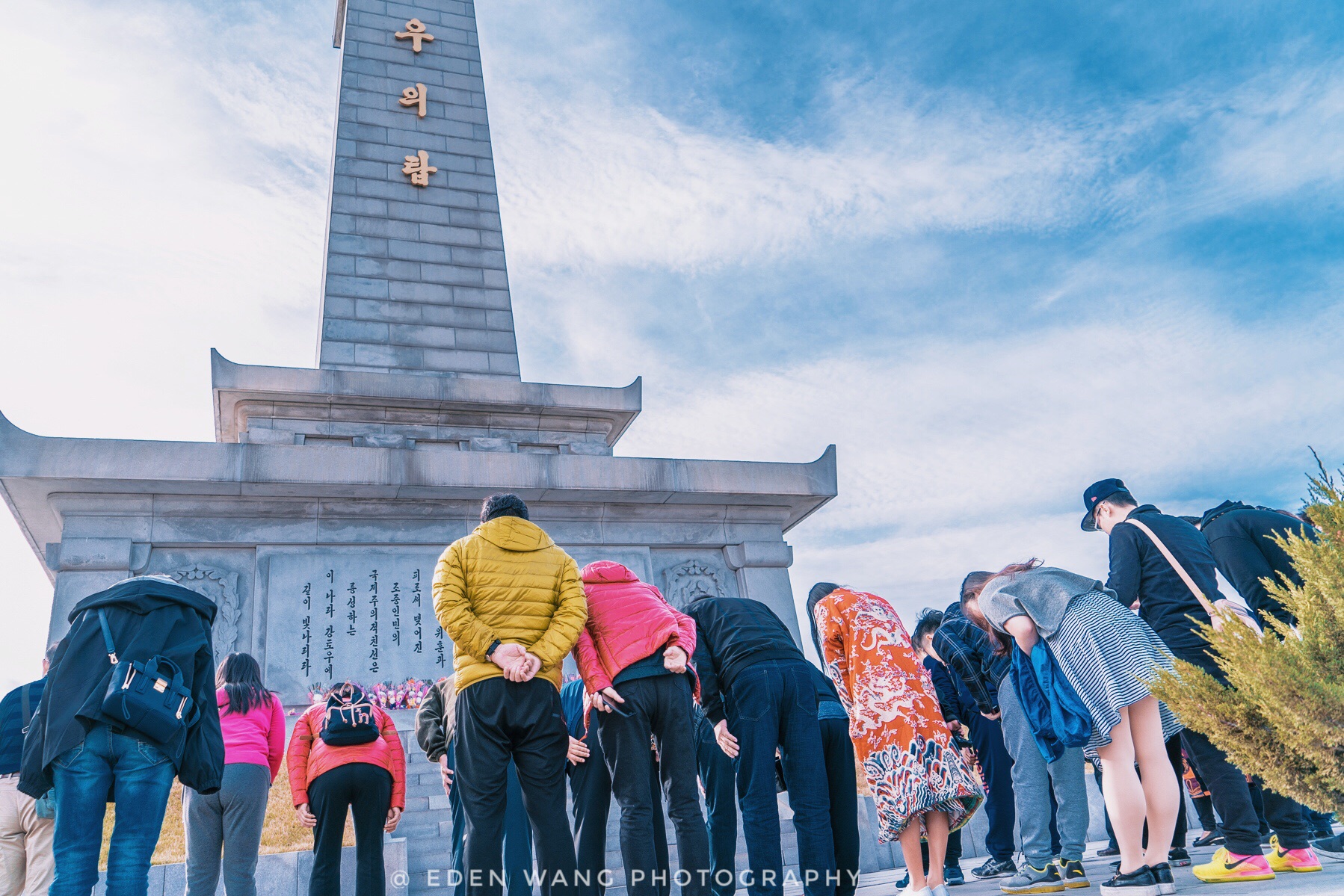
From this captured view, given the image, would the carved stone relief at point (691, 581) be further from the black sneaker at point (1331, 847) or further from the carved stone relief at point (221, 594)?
the black sneaker at point (1331, 847)

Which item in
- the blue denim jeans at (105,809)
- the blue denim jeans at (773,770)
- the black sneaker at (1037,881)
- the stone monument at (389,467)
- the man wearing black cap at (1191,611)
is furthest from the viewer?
the stone monument at (389,467)

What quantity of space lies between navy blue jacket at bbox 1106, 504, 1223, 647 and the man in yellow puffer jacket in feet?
7.17

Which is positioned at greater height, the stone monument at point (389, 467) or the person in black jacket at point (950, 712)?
the stone monument at point (389, 467)

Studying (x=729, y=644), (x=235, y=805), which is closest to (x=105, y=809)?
(x=235, y=805)

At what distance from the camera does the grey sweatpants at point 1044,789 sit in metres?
3.75

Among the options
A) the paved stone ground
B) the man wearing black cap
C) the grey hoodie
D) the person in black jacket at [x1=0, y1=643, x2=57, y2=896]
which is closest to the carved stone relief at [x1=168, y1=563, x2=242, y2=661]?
the person in black jacket at [x1=0, y1=643, x2=57, y2=896]

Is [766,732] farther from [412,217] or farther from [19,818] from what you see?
[412,217]

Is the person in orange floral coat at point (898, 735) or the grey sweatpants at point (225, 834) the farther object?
the grey sweatpants at point (225, 834)

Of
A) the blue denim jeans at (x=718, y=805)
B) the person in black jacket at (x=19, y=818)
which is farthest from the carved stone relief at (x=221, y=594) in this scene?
the blue denim jeans at (x=718, y=805)

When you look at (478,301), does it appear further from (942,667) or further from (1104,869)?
(1104,869)

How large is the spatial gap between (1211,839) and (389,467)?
6.12 metres

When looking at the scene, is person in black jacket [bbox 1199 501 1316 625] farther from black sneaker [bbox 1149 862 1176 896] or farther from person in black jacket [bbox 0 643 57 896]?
person in black jacket [bbox 0 643 57 896]

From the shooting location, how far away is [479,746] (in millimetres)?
2938

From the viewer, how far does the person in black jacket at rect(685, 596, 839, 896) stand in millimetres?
3305
